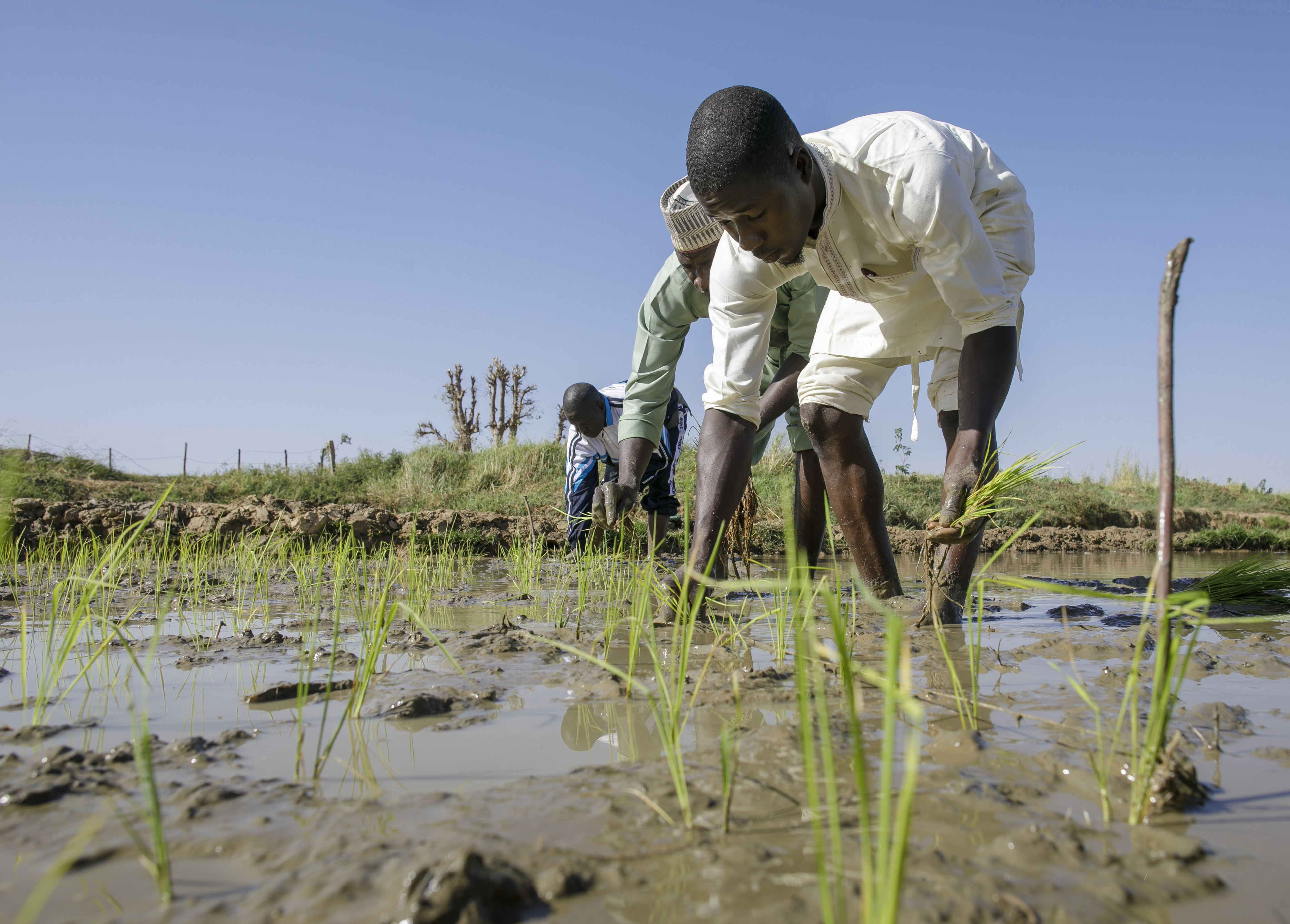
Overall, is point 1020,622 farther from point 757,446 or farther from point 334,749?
point 334,749

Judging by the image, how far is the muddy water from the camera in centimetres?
76

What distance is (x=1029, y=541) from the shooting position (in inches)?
329

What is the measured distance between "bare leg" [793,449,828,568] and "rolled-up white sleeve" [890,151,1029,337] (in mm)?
1201

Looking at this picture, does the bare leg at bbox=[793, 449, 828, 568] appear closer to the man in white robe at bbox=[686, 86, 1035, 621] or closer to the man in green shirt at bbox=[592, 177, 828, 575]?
the man in green shirt at bbox=[592, 177, 828, 575]

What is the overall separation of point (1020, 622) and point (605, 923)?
245cm

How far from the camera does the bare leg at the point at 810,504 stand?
129 inches

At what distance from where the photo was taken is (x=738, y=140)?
193 centimetres

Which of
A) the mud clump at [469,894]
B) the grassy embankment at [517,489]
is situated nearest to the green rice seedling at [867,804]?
the mud clump at [469,894]

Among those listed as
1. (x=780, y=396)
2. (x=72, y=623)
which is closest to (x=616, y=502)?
(x=780, y=396)

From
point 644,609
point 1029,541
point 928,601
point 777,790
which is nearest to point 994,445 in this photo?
point 928,601

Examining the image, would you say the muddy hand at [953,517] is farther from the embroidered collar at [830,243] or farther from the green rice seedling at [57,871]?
the green rice seedling at [57,871]

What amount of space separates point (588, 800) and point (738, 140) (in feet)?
5.15

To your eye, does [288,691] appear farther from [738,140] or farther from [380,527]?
[380,527]

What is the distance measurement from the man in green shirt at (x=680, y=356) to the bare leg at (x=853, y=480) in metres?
0.41
